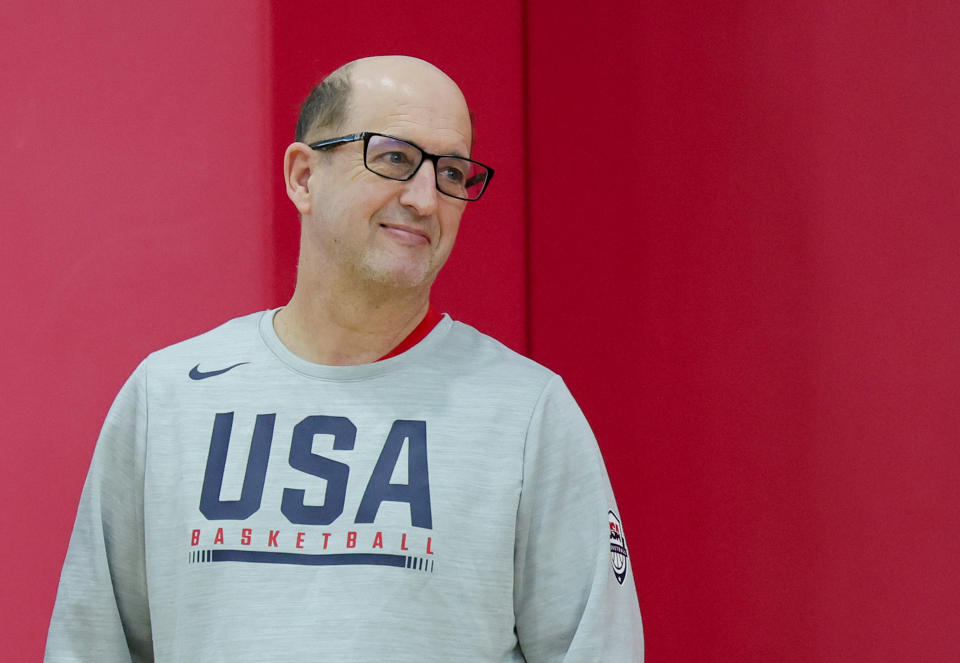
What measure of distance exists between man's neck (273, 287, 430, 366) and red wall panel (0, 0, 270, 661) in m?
0.49

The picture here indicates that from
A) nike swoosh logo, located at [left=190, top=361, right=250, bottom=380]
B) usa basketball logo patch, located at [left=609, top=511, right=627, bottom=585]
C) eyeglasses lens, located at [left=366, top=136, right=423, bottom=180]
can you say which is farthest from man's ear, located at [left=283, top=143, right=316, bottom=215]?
usa basketball logo patch, located at [left=609, top=511, right=627, bottom=585]

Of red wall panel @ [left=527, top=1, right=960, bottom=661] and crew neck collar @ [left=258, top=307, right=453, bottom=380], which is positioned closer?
crew neck collar @ [left=258, top=307, right=453, bottom=380]

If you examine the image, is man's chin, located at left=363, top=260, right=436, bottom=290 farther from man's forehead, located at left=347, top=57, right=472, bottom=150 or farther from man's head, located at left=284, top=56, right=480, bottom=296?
man's forehead, located at left=347, top=57, right=472, bottom=150

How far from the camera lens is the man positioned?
1407mm

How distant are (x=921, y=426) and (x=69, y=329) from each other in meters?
1.38

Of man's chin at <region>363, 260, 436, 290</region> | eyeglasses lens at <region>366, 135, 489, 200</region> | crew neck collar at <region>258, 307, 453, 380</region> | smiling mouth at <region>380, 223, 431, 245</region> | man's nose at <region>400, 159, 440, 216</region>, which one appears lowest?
crew neck collar at <region>258, 307, 453, 380</region>

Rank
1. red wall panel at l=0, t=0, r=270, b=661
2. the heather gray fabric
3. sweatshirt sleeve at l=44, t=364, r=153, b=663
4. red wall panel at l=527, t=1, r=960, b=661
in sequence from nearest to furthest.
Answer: the heather gray fabric → sweatshirt sleeve at l=44, t=364, r=153, b=663 → red wall panel at l=527, t=1, r=960, b=661 → red wall panel at l=0, t=0, r=270, b=661

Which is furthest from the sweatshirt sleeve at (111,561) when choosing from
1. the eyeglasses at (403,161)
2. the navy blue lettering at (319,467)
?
the eyeglasses at (403,161)

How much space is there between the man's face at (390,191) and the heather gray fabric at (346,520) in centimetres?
13

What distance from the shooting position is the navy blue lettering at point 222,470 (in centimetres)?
145

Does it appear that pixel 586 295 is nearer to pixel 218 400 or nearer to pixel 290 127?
pixel 290 127

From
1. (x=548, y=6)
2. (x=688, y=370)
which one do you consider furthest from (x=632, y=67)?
(x=688, y=370)

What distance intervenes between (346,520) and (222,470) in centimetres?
19

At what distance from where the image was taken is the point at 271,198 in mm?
2049
